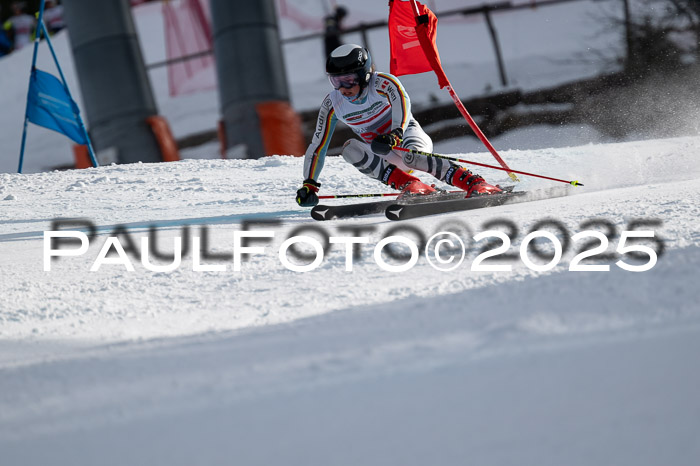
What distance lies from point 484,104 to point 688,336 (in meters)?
12.2

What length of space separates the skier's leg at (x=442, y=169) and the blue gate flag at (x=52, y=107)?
434 centimetres

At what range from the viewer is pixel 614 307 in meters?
1.95

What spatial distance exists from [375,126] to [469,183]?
30.5 inches

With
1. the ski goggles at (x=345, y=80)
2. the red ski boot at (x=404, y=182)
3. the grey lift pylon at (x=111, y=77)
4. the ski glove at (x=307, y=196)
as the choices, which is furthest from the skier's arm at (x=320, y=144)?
the grey lift pylon at (x=111, y=77)

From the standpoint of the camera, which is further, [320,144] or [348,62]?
[320,144]

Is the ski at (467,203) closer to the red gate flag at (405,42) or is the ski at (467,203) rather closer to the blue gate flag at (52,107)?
the red gate flag at (405,42)

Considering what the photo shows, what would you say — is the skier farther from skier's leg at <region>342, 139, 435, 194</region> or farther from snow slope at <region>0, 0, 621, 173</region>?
snow slope at <region>0, 0, 621, 173</region>

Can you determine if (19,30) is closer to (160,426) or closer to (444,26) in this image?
(444,26)

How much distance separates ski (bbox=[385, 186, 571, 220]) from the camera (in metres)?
4.26

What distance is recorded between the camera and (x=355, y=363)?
175 centimetres

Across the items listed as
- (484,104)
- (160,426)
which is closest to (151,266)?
(160,426)

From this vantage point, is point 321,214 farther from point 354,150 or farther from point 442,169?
point 442,169

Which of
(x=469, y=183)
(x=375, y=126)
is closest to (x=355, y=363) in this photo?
(x=469, y=183)

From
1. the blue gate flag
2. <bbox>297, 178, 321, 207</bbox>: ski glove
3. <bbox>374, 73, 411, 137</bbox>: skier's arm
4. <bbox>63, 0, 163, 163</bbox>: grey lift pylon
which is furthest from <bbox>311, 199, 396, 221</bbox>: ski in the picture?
<bbox>63, 0, 163, 163</bbox>: grey lift pylon
